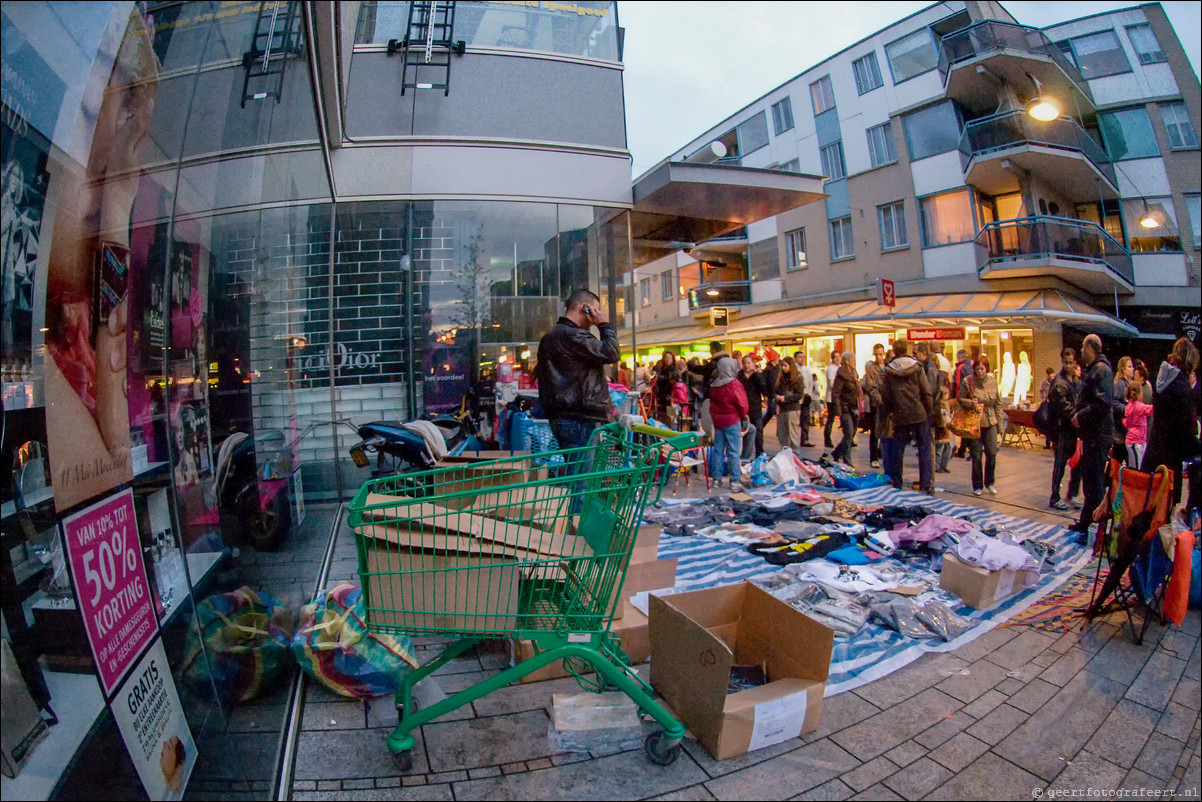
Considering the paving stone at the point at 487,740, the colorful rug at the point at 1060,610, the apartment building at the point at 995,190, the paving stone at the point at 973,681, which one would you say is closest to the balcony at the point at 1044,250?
the apartment building at the point at 995,190

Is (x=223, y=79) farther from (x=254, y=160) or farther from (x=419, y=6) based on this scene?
(x=419, y=6)

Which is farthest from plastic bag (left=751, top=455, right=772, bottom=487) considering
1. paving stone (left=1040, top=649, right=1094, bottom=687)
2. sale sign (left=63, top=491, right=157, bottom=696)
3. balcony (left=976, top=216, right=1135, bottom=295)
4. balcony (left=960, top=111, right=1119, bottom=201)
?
balcony (left=960, top=111, right=1119, bottom=201)

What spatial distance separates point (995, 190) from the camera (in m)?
20.6

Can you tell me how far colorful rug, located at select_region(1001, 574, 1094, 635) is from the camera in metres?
3.91

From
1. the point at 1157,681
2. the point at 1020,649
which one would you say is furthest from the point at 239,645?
the point at 1157,681

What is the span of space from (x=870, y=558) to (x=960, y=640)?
1.25m

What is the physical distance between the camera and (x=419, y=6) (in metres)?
7.73

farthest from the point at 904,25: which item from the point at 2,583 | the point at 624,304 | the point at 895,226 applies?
the point at 2,583

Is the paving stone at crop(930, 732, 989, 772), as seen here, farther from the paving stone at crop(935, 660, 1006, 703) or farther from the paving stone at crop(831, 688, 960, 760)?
the paving stone at crop(935, 660, 1006, 703)

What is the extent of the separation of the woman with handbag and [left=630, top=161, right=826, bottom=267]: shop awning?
3.50 m

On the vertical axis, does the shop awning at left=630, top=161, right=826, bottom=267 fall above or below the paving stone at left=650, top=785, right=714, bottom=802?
above

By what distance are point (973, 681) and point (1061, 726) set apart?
41cm

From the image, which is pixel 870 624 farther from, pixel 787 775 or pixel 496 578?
pixel 496 578

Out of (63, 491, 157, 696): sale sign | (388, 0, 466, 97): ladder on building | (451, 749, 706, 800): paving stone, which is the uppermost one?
(388, 0, 466, 97): ladder on building
